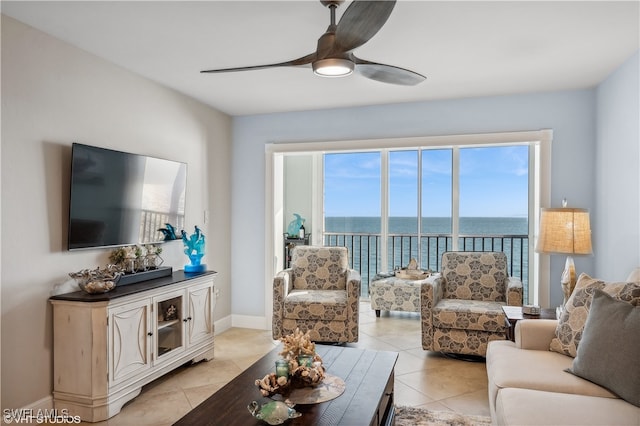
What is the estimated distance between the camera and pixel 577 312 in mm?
2406

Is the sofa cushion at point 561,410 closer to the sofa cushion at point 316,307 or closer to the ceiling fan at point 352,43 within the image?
the ceiling fan at point 352,43

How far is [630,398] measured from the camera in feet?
6.07

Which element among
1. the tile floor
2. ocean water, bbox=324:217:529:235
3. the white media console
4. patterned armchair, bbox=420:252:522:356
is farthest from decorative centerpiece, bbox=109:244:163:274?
ocean water, bbox=324:217:529:235

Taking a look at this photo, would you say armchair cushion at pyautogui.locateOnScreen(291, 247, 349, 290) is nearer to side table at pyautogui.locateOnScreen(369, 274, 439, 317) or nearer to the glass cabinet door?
side table at pyautogui.locateOnScreen(369, 274, 439, 317)

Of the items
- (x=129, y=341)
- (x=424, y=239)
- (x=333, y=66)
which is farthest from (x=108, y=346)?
(x=424, y=239)

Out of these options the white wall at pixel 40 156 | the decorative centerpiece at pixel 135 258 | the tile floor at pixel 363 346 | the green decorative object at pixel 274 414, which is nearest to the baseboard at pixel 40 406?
the white wall at pixel 40 156

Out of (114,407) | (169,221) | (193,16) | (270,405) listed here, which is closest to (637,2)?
(193,16)

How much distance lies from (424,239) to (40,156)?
15.6ft

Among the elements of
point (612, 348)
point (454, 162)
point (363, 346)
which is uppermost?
point (454, 162)

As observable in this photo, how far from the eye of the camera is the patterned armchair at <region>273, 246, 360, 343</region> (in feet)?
12.9

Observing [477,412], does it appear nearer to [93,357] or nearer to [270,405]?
[270,405]

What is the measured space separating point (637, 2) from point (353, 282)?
286cm

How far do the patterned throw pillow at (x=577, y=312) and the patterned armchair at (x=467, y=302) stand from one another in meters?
1.06

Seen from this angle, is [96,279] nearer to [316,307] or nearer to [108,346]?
[108,346]
